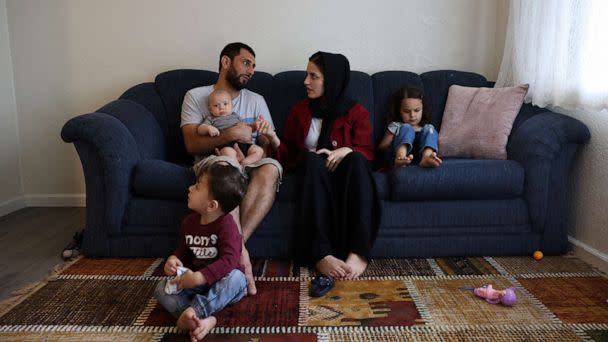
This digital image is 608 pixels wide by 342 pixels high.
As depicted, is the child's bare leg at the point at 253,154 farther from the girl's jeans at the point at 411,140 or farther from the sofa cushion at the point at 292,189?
the girl's jeans at the point at 411,140

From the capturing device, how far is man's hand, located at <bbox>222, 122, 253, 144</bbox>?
2322mm

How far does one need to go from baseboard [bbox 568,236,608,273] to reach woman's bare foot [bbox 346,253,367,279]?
1.05 m

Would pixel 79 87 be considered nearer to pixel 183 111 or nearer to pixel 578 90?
pixel 183 111

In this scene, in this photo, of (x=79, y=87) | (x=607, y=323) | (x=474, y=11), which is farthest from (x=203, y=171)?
(x=474, y=11)

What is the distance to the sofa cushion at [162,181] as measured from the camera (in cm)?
218

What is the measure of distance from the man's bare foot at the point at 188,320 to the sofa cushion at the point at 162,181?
2.51ft

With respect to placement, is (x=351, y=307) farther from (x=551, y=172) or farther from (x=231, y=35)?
(x=231, y=35)

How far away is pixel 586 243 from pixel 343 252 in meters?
1.17

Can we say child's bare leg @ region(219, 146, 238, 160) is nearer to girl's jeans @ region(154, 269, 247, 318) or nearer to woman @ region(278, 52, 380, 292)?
woman @ region(278, 52, 380, 292)

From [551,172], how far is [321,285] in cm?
124

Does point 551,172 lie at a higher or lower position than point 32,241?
higher

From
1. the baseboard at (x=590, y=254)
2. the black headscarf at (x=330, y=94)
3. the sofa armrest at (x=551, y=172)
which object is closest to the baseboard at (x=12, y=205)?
the black headscarf at (x=330, y=94)

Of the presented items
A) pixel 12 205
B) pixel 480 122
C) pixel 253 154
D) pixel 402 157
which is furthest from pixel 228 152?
pixel 12 205

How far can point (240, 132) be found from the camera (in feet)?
7.64
